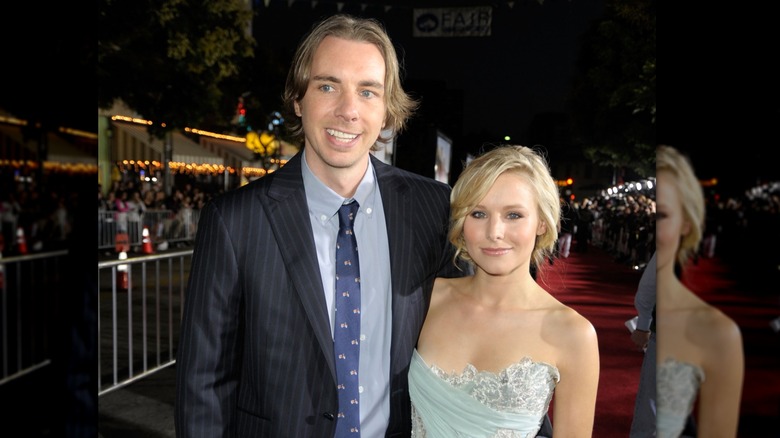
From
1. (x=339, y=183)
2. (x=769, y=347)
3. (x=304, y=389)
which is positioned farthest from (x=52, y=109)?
(x=769, y=347)

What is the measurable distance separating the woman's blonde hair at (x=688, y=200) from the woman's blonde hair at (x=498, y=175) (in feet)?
1.63

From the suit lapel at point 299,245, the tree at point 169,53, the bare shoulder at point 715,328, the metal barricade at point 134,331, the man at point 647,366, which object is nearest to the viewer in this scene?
the bare shoulder at point 715,328

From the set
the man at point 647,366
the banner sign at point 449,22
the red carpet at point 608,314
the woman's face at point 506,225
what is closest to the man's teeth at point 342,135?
the woman's face at point 506,225

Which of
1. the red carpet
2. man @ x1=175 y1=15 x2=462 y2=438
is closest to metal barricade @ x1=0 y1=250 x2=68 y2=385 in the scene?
man @ x1=175 y1=15 x2=462 y2=438

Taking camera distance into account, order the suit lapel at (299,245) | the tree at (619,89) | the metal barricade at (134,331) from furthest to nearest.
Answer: the tree at (619,89) → the metal barricade at (134,331) → the suit lapel at (299,245)

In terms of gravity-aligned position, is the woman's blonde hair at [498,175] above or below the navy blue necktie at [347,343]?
above

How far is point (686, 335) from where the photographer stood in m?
1.65

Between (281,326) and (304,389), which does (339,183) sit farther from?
(304,389)

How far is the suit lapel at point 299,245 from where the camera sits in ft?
6.49

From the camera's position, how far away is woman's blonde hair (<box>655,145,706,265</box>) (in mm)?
1636

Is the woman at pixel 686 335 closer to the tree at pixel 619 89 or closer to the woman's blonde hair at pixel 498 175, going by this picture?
the woman's blonde hair at pixel 498 175

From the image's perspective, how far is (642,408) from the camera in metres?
3.97

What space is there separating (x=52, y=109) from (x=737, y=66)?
2.36 meters

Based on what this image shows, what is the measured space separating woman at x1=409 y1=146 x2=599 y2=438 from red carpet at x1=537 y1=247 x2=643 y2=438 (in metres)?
0.37
